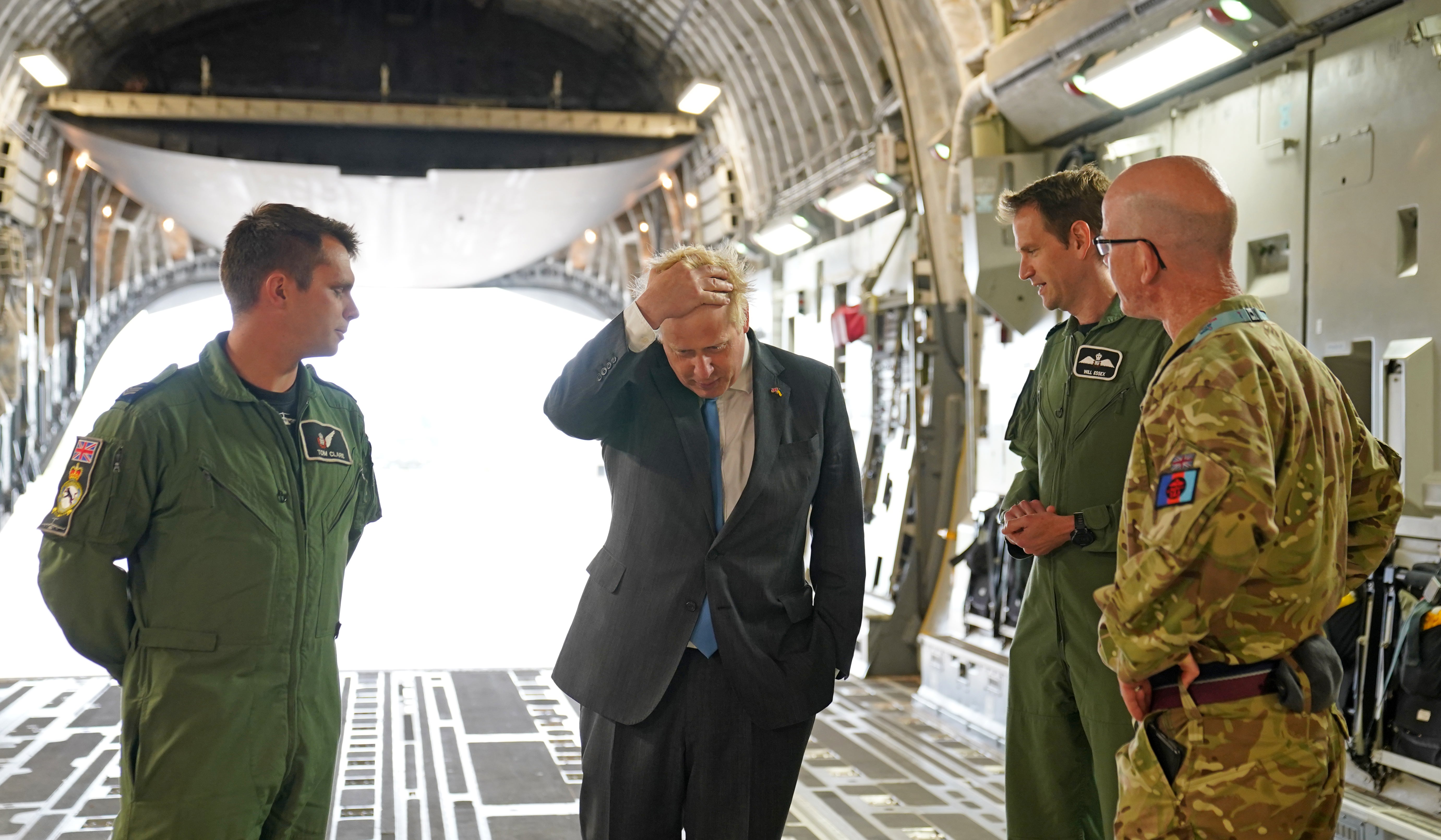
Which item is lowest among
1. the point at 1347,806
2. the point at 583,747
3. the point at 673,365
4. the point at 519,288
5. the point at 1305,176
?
the point at 1347,806

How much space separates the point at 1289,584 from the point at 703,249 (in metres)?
1.33

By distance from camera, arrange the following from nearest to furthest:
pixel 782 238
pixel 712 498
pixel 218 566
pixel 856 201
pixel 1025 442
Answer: pixel 218 566
pixel 712 498
pixel 1025 442
pixel 856 201
pixel 782 238

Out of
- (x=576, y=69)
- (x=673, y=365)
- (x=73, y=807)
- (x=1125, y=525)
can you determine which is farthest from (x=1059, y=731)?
(x=576, y=69)

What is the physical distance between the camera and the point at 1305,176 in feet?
15.4

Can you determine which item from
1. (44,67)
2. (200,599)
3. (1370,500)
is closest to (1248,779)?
(1370,500)

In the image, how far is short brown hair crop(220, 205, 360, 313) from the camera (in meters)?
2.66

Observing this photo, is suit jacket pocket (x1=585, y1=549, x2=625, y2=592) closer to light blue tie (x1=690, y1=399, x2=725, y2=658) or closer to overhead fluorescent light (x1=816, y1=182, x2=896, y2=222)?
light blue tie (x1=690, y1=399, x2=725, y2=658)

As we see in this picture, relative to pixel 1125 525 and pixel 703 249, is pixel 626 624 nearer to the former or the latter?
pixel 703 249

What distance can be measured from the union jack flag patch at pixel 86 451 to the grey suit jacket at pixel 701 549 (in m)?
0.91

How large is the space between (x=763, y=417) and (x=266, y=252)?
45.5 inches

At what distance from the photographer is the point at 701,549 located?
2.56 meters

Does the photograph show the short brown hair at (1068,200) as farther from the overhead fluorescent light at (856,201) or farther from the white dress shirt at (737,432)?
the overhead fluorescent light at (856,201)

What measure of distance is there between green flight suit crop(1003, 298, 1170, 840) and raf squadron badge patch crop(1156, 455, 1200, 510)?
753mm

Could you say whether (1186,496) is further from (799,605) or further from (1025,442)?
(1025,442)
